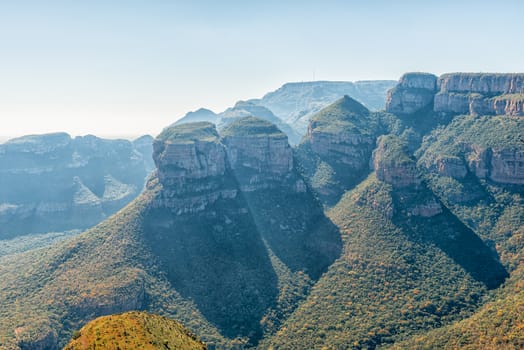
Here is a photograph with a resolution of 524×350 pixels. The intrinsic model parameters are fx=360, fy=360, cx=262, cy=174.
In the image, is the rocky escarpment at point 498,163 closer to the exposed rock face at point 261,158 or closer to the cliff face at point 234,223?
the cliff face at point 234,223

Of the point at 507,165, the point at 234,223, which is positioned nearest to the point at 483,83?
the point at 507,165

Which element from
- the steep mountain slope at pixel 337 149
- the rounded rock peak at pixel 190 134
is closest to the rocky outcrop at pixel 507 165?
the steep mountain slope at pixel 337 149

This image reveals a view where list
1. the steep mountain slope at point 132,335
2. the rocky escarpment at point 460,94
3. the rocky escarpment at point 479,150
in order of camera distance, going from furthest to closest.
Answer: the rocky escarpment at point 460,94
the rocky escarpment at point 479,150
the steep mountain slope at point 132,335

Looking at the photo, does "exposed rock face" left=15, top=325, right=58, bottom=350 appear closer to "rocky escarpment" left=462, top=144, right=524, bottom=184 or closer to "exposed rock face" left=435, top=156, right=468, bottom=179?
"exposed rock face" left=435, top=156, right=468, bottom=179

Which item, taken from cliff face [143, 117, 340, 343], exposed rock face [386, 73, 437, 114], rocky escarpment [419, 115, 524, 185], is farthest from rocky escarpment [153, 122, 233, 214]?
exposed rock face [386, 73, 437, 114]

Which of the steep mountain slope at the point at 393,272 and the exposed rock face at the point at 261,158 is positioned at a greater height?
the exposed rock face at the point at 261,158

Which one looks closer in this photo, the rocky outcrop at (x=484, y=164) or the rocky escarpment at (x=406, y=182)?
the rocky escarpment at (x=406, y=182)

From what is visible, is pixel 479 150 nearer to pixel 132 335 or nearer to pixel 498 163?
pixel 498 163
